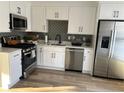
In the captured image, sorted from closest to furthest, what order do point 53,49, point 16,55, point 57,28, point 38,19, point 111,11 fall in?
point 16,55 < point 111,11 < point 53,49 < point 38,19 < point 57,28

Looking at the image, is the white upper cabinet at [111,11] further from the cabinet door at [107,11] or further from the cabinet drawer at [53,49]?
the cabinet drawer at [53,49]

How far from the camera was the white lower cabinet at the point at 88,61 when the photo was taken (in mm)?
3486

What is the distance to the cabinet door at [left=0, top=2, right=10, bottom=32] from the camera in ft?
8.52

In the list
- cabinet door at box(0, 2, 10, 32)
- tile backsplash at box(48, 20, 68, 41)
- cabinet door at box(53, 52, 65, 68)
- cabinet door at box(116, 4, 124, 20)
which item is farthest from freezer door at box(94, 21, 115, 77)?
cabinet door at box(0, 2, 10, 32)

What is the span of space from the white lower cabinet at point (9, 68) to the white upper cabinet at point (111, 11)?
8.03 feet

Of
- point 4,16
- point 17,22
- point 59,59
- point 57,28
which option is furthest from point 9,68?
point 57,28

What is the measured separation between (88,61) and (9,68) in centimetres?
226

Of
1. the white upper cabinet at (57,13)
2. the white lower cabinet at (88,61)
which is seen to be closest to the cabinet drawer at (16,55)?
the white upper cabinet at (57,13)

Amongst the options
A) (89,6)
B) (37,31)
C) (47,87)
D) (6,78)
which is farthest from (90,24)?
(6,78)

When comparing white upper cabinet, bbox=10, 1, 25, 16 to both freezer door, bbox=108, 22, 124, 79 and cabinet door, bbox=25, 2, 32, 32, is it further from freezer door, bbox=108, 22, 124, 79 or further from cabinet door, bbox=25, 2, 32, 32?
freezer door, bbox=108, 22, 124, 79

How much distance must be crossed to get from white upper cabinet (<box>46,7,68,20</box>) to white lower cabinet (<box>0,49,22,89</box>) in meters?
1.68

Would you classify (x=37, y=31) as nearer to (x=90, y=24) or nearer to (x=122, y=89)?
(x=90, y=24)

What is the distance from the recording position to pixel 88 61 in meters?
3.55

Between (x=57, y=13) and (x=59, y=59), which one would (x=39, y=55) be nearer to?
(x=59, y=59)
